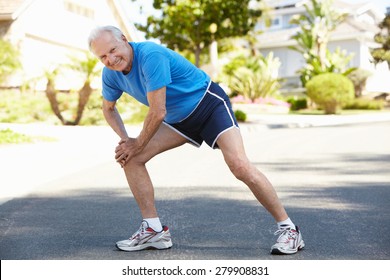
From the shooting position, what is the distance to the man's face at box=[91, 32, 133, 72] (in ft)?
15.3

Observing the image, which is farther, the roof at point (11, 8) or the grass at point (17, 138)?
the roof at point (11, 8)

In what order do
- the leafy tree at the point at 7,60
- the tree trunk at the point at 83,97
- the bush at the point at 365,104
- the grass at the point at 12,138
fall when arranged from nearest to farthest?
the grass at the point at 12,138, the tree trunk at the point at 83,97, the leafy tree at the point at 7,60, the bush at the point at 365,104

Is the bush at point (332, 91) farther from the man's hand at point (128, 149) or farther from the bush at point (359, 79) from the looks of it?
the man's hand at point (128, 149)

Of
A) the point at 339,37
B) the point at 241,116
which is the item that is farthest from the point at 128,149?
the point at 339,37

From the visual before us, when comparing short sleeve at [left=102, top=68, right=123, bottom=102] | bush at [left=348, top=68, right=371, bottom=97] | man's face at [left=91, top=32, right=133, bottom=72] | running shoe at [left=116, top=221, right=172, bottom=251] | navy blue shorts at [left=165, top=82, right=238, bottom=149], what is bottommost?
bush at [left=348, top=68, right=371, bottom=97]

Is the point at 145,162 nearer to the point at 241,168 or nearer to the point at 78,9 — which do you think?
the point at 241,168

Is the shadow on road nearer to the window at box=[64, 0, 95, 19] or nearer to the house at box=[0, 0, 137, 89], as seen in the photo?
the house at box=[0, 0, 137, 89]

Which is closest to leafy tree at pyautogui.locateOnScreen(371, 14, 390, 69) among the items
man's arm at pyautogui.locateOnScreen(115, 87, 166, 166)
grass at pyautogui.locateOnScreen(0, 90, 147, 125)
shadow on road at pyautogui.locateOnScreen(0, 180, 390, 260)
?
grass at pyautogui.locateOnScreen(0, 90, 147, 125)

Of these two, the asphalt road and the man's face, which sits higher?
the man's face

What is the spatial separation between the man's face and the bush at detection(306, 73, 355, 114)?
2749 cm

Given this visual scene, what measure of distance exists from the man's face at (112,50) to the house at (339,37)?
4206 centimetres

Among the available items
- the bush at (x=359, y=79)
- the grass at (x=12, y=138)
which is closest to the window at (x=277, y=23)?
the bush at (x=359, y=79)

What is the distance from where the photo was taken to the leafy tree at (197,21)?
1243 inches

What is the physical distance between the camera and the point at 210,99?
5016 mm
